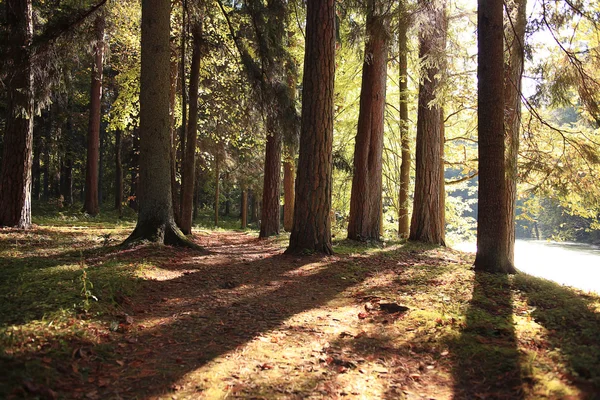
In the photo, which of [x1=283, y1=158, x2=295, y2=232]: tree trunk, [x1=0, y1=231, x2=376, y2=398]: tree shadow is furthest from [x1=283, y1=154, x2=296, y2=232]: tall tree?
[x1=0, y1=231, x2=376, y2=398]: tree shadow

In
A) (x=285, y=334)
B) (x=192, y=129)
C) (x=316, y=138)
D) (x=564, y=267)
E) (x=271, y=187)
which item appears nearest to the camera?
(x=285, y=334)

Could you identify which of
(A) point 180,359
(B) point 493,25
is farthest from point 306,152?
(A) point 180,359

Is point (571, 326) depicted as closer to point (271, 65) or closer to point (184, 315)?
point (184, 315)

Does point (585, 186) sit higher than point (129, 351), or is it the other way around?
point (585, 186)

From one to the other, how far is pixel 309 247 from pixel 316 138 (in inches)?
78.5

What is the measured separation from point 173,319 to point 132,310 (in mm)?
472

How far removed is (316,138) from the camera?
7238 mm

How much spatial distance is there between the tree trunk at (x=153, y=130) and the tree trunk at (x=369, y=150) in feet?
16.0

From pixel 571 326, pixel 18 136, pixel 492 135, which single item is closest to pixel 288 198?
pixel 18 136

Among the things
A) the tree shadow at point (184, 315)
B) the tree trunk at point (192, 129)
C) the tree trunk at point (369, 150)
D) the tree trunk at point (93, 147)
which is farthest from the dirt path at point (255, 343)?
the tree trunk at point (93, 147)

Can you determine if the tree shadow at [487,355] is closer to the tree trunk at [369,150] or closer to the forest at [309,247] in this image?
the forest at [309,247]

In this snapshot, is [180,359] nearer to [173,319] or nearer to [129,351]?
[129,351]

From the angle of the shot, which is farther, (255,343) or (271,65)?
(271,65)

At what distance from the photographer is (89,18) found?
337 inches
